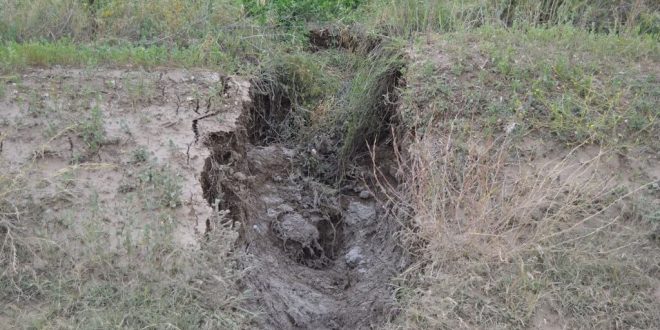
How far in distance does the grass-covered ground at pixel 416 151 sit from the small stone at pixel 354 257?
2.16 feet

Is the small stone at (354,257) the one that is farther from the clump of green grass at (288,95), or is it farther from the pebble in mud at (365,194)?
the clump of green grass at (288,95)

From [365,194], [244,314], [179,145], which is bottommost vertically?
[365,194]

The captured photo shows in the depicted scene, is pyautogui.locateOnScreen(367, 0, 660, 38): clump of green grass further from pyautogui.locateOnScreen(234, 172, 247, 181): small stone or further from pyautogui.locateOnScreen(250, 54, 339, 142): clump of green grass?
pyautogui.locateOnScreen(234, 172, 247, 181): small stone

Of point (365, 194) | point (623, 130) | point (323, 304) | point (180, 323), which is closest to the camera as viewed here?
point (180, 323)

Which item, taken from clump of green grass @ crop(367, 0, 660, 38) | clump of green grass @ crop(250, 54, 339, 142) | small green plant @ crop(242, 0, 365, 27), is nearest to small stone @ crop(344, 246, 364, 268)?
clump of green grass @ crop(250, 54, 339, 142)

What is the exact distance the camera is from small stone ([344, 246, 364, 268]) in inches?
211

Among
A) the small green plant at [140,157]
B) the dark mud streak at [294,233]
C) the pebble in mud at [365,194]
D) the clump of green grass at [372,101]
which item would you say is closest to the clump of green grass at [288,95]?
the dark mud streak at [294,233]

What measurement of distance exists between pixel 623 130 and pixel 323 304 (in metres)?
2.52

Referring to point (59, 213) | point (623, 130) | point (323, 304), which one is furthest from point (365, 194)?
point (59, 213)

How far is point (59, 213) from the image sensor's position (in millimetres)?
4289

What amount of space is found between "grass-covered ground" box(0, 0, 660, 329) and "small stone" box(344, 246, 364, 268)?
659mm

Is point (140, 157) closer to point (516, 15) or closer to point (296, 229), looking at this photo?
point (296, 229)

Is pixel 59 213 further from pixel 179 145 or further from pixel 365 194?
pixel 365 194

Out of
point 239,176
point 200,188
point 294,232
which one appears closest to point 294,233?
point 294,232
